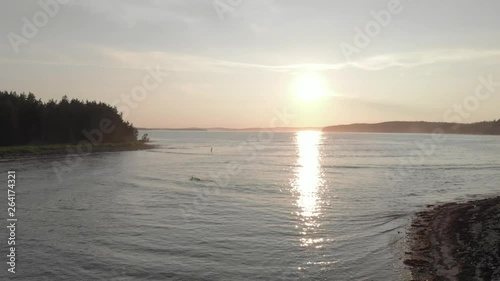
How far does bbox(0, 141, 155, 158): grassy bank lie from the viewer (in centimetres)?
8462

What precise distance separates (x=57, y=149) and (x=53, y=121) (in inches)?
573

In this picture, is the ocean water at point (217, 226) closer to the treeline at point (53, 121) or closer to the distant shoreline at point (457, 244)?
the distant shoreline at point (457, 244)

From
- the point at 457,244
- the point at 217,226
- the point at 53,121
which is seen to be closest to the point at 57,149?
the point at 53,121

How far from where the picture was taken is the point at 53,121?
4331 inches

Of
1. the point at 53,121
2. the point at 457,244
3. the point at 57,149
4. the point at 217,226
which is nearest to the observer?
the point at 457,244

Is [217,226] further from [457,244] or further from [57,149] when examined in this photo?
[57,149]

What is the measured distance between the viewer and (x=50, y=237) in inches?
958

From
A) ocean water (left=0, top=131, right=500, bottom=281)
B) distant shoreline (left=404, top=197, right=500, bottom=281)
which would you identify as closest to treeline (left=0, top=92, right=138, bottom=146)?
ocean water (left=0, top=131, right=500, bottom=281)

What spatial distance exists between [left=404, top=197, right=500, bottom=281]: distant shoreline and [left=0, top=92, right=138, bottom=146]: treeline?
98373 mm

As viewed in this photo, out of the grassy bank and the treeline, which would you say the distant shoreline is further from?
the treeline

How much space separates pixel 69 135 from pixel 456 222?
11312cm

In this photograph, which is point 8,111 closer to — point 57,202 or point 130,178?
point 130,178

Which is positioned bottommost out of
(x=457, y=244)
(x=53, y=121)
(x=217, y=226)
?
(x=217, y=226)

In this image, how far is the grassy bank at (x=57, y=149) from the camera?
84.6 m
